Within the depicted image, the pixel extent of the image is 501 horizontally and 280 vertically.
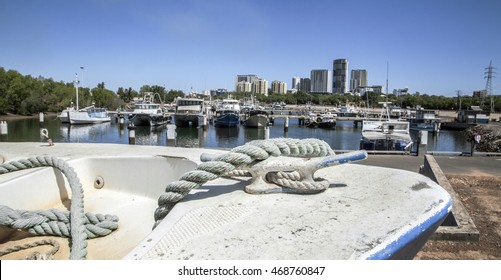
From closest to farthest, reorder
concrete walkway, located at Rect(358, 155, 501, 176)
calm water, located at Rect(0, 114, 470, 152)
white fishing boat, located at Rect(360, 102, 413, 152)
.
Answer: concrete walkway, located at Rect(358, 155, 501, 176), white fishing boat, located at Rect(360, 102, 413, 152), calm water, located at Rect(0, 114, 470, 152)

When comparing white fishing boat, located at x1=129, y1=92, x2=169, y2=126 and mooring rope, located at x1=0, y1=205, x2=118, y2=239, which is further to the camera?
white fishing boat, located at x1=129, y1=92, x2=169, y2=126

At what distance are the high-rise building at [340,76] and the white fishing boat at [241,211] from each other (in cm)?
16685

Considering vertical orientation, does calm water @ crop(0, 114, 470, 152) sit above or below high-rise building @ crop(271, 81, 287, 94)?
below

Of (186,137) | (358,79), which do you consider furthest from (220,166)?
(358,79)

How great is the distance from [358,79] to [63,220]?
148196 millimetres

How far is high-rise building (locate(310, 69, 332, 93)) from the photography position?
179525mm

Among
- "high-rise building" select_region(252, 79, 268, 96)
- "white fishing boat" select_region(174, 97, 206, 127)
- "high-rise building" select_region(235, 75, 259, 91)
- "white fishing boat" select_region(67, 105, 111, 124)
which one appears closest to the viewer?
"white fishing boat" select_region(174, 97, 206, 127)

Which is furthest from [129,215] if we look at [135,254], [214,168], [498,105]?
[498,105]

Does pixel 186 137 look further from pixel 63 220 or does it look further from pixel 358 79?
pixel 358 79

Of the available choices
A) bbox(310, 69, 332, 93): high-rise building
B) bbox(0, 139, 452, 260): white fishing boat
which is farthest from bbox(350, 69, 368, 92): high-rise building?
bbox(0, 139, 452, 260): white fishing boat

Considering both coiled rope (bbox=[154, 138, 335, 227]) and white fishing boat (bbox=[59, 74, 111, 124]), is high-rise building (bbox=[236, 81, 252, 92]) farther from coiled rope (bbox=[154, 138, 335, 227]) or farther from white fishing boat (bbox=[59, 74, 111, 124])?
coiled rope (bbox=[154, 138, 335, 227])

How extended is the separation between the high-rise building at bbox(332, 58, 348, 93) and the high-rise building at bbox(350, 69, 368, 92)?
12.3m

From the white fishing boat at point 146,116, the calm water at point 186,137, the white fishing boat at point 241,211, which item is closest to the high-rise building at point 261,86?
the white fishing boat at point 146,116
